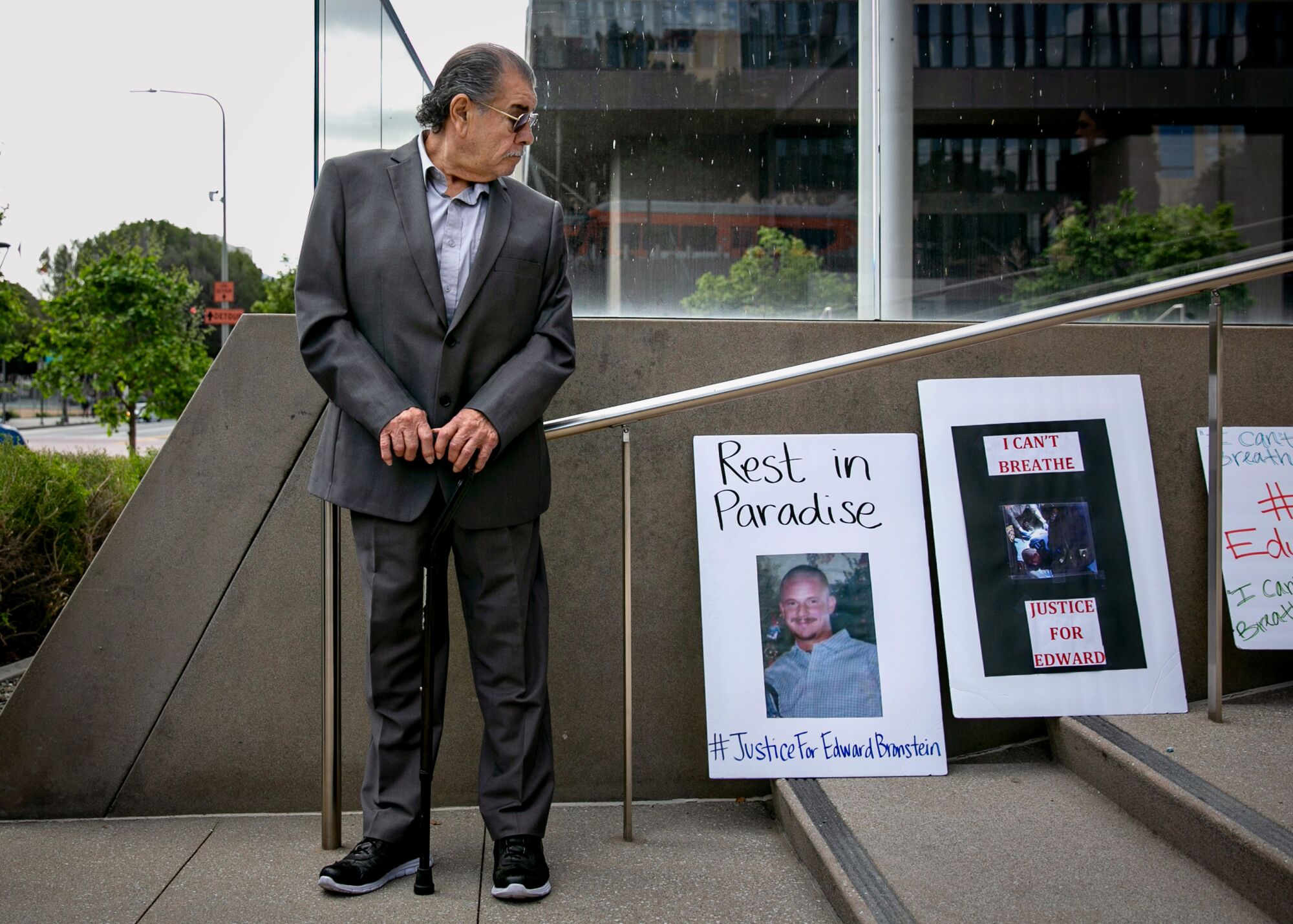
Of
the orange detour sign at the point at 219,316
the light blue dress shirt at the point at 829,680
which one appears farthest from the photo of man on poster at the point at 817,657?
the orange detour sign at the point at 219,316

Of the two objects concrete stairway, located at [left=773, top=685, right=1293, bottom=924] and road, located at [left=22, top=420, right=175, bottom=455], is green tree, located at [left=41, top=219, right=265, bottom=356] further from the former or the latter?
concrete stairway, located at [left=773, top=685, right=1293, bottom=924]

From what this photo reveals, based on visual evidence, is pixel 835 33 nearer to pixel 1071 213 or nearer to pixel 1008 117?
pixel 1008 117

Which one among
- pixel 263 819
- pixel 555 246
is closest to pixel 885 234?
pixel 555 246

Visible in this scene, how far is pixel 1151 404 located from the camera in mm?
3014

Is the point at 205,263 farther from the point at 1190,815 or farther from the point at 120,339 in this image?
the point at 1190,815

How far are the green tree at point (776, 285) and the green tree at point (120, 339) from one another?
41.2 feet

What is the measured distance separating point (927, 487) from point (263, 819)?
1943mm

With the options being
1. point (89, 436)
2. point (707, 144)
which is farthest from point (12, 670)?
point (89, 436)

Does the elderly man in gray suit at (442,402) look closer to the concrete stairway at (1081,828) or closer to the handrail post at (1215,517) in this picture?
the concrete stairway at (1081,828)

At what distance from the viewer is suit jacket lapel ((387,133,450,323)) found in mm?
2264

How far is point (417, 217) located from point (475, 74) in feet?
1.05

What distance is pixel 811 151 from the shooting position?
11.0 ft

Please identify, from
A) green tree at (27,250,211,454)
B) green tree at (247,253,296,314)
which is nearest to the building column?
green tree at (27,250,211,454)

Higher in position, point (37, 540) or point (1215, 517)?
point (1215, 517)
